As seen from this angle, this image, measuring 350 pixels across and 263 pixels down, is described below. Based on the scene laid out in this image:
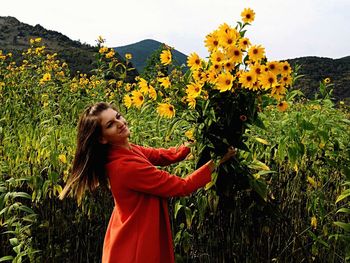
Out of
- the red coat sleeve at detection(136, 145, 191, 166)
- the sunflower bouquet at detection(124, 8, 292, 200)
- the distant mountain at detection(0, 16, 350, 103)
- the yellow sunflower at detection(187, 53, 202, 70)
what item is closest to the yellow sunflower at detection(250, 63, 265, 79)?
the sunflower bouquet at detection(124, 8, 292, 200)

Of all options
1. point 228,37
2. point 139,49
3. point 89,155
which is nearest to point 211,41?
point 228,37

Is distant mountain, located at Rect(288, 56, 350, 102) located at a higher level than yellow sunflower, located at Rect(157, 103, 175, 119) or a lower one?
higher

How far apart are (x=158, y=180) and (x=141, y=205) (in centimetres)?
14

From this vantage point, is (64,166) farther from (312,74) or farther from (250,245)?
(312,74)

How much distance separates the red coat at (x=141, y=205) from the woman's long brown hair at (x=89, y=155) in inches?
3.4

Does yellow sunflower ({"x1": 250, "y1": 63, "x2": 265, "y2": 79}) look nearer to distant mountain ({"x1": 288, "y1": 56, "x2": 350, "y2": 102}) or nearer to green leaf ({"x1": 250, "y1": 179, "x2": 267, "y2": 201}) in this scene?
green leaf ({"x1": 250, "y1": 179, "x2": 267, "y2": 201})

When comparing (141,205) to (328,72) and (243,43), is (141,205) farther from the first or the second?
(328,72)

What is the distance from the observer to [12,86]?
500 centimetres

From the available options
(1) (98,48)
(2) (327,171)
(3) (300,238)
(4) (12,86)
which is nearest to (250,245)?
(3) (300,238)

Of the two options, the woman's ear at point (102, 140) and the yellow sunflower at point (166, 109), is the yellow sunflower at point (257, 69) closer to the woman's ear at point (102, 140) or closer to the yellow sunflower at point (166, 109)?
the yellow sunflower at point (166, 109)

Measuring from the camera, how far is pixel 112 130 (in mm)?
2129

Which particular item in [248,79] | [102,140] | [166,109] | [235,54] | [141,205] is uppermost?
[235,54]

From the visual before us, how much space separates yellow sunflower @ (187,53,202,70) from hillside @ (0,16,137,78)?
24.4 metres

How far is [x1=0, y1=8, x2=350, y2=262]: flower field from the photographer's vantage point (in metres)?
1.96
